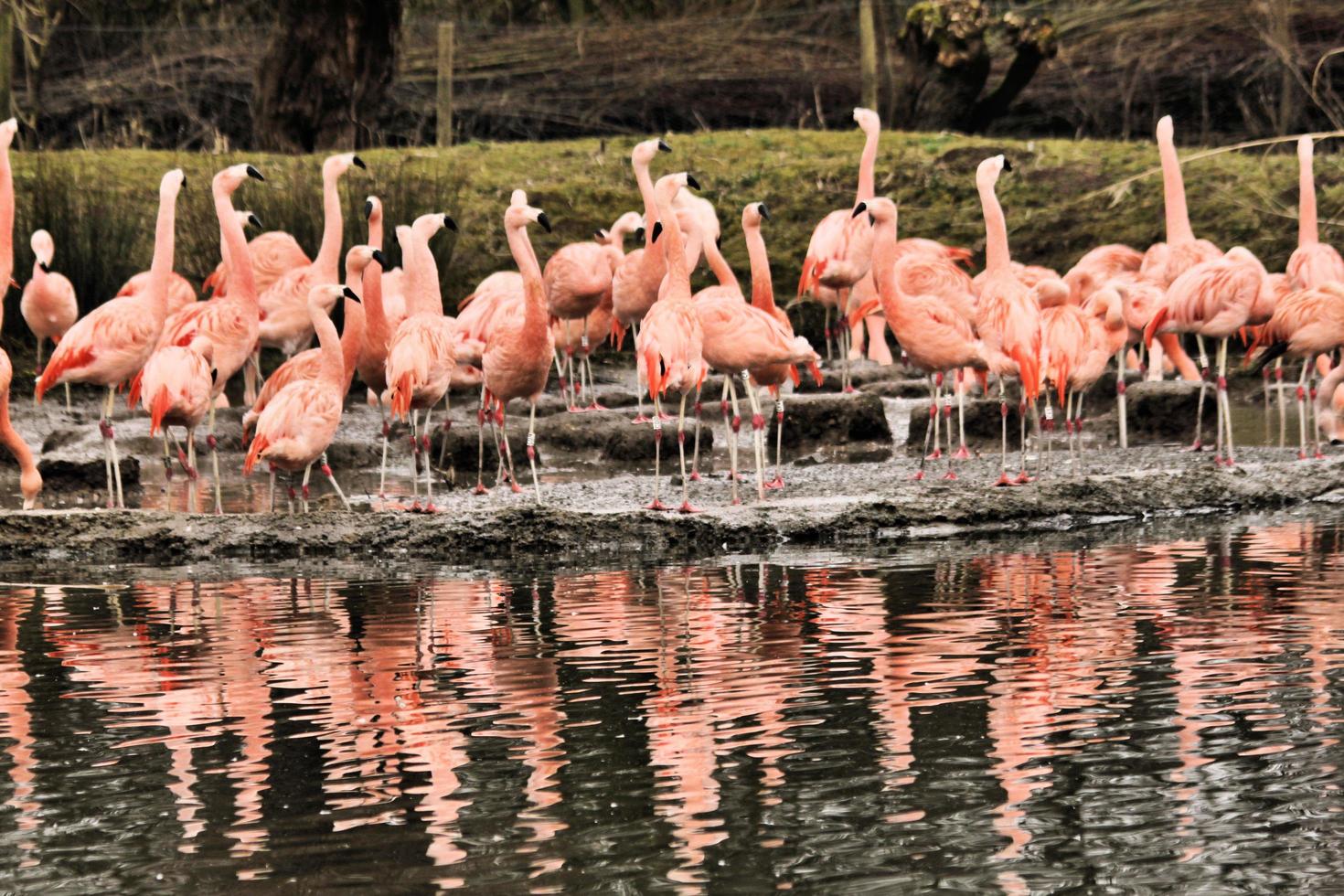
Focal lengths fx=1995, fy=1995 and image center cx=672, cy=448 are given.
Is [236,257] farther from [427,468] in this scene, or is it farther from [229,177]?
[427,468]

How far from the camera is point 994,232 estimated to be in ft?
31.7

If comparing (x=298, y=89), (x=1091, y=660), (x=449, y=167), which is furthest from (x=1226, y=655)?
(x=298, y=89)

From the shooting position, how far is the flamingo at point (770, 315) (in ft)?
29.0

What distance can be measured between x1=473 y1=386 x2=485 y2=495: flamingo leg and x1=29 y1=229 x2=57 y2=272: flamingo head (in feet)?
10.1

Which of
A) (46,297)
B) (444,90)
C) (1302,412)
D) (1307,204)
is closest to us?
(1302,412)

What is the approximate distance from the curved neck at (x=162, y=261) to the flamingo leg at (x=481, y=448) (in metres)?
→ 1.51

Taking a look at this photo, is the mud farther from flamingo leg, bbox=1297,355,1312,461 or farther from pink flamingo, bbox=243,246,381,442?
pink flamingo, bbox=243,246,381,442

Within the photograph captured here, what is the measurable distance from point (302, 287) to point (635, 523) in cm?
407

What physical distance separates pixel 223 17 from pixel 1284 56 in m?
11.3

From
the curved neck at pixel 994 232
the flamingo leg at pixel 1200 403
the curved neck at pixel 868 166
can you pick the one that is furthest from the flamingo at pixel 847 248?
the flamingo leg at pixel 1200 403

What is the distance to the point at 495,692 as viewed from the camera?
4.87 m

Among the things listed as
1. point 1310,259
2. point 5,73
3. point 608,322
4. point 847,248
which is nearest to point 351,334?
point 608,322

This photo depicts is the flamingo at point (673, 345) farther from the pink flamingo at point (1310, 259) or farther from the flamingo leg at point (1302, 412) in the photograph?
the pink flamingo at point (1310, 259)

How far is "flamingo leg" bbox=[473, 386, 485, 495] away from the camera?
916 centimetres
